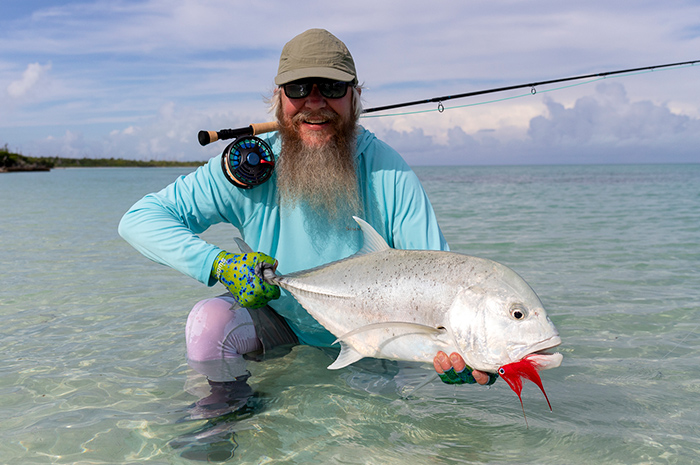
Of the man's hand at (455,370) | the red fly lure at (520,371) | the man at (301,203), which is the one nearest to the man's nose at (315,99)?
the man at (301,203)

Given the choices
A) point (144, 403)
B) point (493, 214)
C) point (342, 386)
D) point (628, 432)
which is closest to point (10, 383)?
point (144, 403)

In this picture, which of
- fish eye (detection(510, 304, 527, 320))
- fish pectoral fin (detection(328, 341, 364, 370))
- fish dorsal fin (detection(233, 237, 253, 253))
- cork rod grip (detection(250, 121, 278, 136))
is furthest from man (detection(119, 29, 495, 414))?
fish eye (detection(510, 304, 527, 320))

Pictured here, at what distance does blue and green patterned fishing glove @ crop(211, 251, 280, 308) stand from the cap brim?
3.59ft

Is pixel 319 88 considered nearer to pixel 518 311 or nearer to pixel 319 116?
pixel 319 116

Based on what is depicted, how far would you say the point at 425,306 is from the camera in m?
2.21

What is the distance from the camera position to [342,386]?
10.8 feet

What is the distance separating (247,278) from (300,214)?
0.73m

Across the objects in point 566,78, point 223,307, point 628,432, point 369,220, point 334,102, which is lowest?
point 628,432

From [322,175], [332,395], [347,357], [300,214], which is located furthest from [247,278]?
[332,395]

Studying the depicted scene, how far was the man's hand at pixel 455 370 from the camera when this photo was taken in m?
2.17

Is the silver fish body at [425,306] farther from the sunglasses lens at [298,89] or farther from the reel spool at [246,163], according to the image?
the sunglasses lens at [298,89]

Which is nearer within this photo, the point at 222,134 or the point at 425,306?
the point at 425,306

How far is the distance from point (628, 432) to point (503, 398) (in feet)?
2.17

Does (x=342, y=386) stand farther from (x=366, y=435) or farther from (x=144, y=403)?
(x=144, y=403)
